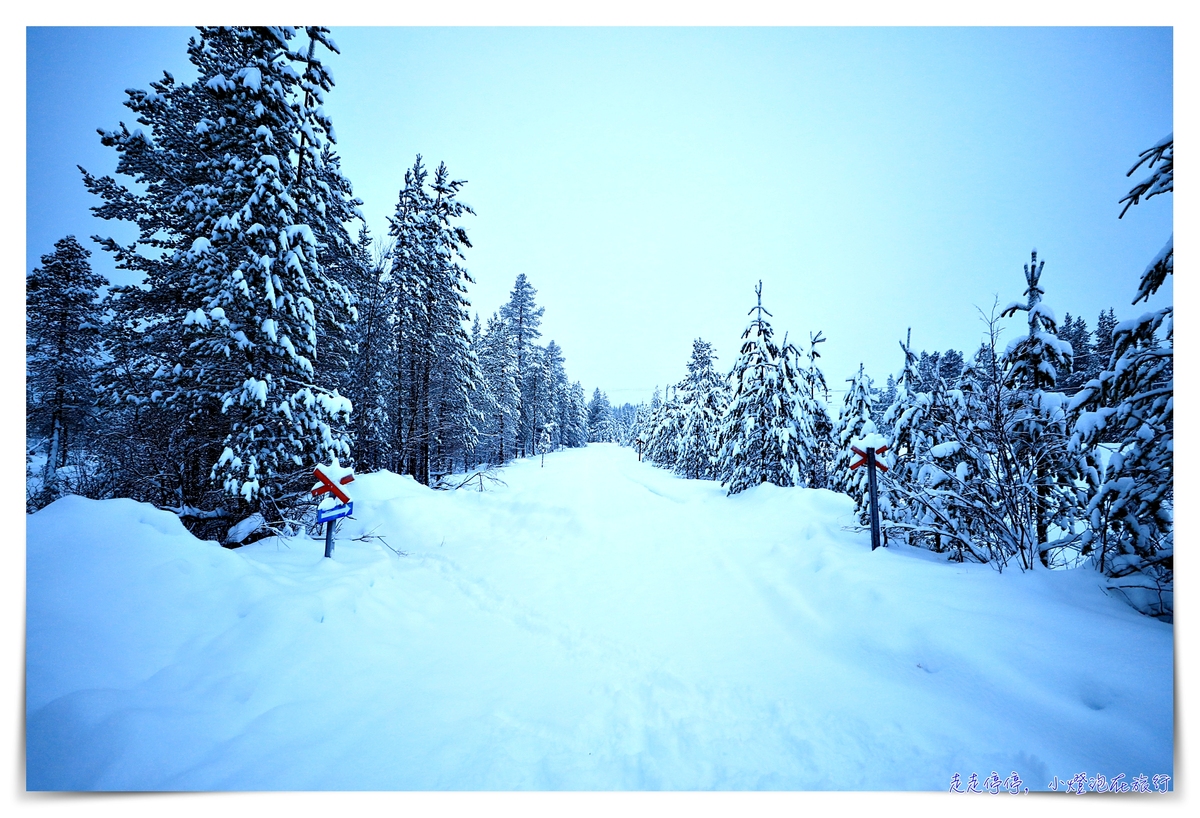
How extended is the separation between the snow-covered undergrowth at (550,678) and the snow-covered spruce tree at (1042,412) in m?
1.62

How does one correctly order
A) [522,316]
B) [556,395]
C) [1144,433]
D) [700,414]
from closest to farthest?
[1144,433]
[700,414]
[522,316]
[556,395]

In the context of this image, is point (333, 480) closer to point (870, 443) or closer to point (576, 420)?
point (870, 443)

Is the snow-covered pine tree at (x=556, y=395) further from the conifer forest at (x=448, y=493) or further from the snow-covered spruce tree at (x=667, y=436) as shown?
the conifer forest at (x=448, y=493)

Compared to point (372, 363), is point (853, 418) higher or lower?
lower

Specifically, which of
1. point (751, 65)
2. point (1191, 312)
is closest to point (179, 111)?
point (751, 65)

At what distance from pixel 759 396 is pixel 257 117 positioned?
1480cm

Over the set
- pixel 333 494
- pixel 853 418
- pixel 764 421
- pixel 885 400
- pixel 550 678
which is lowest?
pixel 550 678

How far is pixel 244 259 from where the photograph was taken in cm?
616

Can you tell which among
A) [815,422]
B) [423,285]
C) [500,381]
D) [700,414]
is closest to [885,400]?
[700,414]

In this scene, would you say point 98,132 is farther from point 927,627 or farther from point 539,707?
point 927,627

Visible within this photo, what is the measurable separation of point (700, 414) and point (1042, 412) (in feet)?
63.7

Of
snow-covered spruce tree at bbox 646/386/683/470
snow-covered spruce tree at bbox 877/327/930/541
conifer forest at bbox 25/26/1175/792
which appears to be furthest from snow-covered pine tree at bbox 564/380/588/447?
snow-covered spruce tree at bbox 877/327/930/541

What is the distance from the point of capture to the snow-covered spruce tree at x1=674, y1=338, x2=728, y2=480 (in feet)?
77.4

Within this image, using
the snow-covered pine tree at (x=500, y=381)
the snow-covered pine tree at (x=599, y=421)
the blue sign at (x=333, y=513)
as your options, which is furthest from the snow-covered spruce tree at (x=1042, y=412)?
the snow-covered pine tree at (x=599, y=421)
